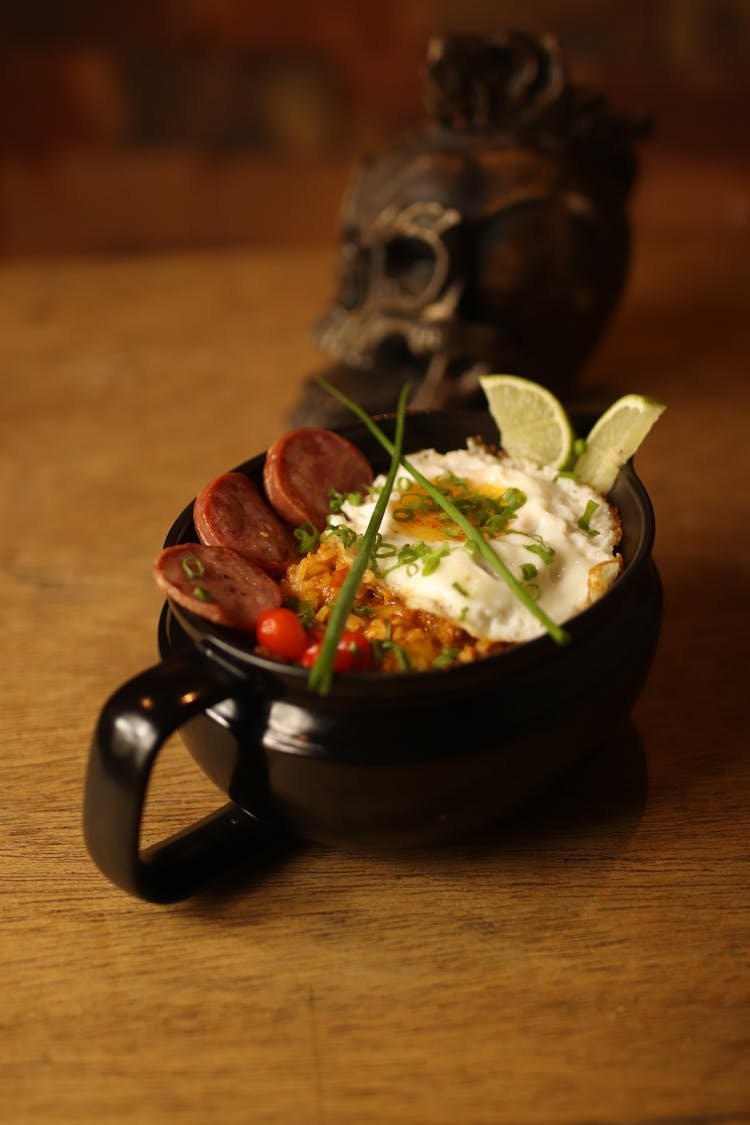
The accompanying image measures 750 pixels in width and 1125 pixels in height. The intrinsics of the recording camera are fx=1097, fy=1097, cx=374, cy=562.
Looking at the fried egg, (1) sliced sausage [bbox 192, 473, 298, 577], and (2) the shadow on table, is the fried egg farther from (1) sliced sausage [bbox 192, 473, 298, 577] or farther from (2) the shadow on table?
(2) the shadow on table

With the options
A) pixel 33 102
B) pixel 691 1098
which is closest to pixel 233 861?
pixel 691 1098

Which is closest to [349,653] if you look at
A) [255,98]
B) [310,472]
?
[310,472]

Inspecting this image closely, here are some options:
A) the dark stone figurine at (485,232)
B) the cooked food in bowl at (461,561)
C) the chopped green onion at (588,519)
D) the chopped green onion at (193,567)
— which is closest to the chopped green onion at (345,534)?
the cooked food in bowl at (461,561)

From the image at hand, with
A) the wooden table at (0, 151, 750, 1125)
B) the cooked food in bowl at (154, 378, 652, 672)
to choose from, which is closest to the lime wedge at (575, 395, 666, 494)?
the cooked food in bowl at (154, 378, 652, 672)

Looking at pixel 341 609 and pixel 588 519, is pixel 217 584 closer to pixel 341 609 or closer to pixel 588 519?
pixel 341 609

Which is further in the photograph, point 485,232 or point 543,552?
point 485,232

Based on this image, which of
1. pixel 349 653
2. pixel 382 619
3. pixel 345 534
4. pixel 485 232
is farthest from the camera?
pixel 485 232

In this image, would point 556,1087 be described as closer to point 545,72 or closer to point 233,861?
point 233,861
